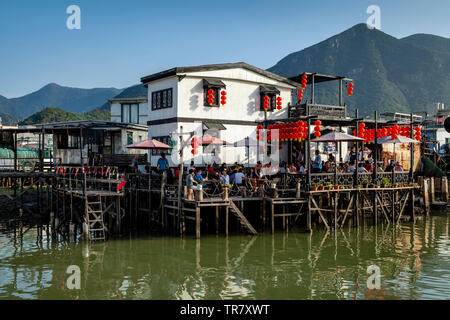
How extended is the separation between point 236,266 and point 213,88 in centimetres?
1535

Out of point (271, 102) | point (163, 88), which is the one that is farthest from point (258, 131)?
point (163, 88)

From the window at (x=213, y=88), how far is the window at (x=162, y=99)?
7.55 ft

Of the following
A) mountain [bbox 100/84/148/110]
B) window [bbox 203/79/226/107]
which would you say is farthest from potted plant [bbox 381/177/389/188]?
mountain [bbox 100/84/148/110]

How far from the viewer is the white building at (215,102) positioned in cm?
2725

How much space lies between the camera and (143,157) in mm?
31469

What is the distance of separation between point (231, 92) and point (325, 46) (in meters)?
134

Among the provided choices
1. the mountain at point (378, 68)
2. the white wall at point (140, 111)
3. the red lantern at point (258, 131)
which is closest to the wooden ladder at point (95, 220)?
the red lantern at point (258, 131)

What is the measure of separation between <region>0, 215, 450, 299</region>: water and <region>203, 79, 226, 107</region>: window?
36.2ft

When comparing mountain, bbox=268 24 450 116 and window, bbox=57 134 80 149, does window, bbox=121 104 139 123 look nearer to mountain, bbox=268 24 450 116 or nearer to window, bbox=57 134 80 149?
window, bbox=57 134 80 149

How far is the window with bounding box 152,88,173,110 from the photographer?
27828 mm

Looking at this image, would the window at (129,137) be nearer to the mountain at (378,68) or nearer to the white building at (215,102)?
the white building at (215,102)
